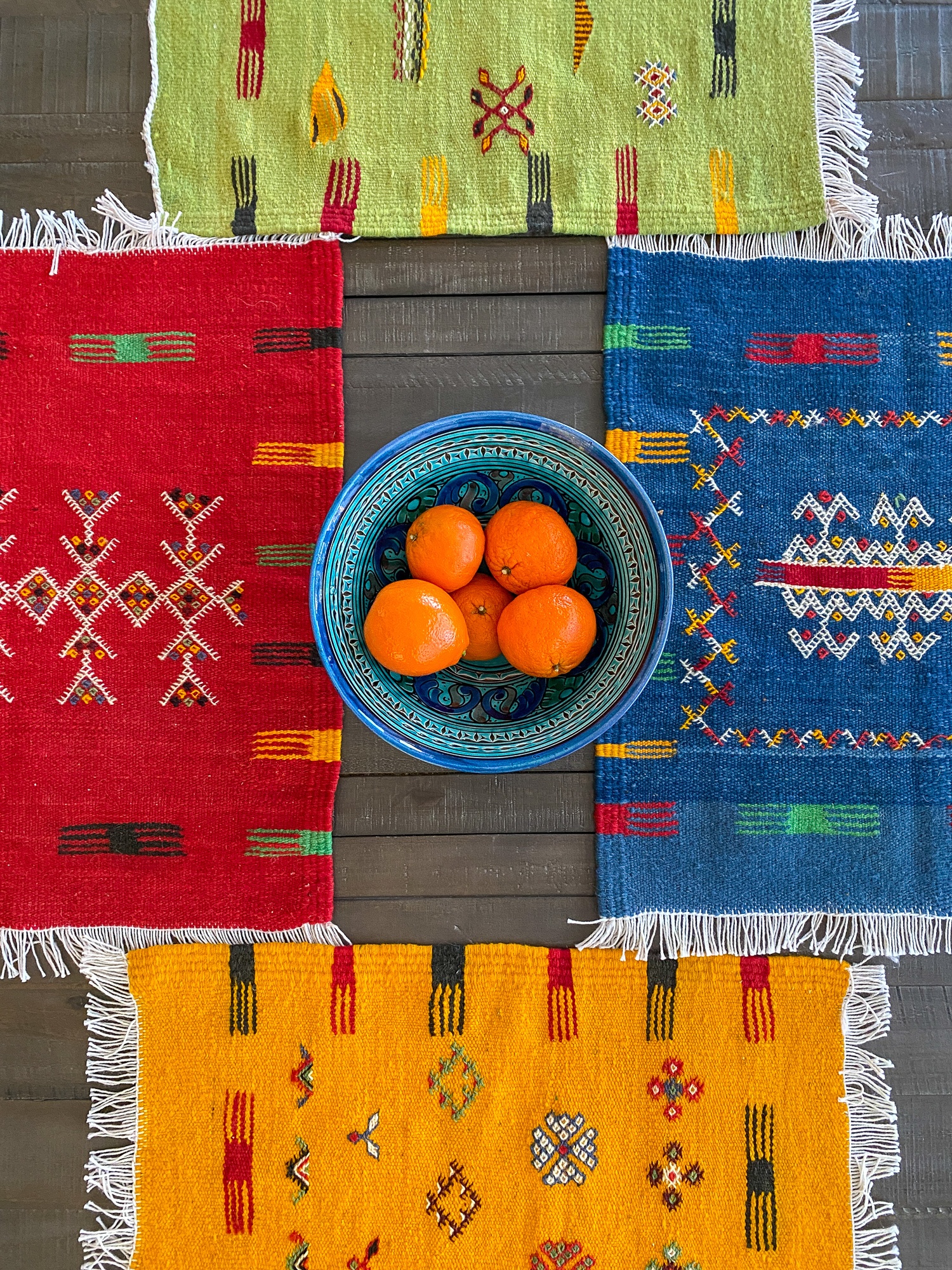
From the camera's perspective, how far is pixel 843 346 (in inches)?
37.5

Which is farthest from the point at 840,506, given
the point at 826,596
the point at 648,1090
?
the point at 648,1090

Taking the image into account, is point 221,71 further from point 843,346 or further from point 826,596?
point 826,596

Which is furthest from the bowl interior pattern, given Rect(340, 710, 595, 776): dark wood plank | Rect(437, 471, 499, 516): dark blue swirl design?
Rect(340, 710, 595, 776): dark wood plank

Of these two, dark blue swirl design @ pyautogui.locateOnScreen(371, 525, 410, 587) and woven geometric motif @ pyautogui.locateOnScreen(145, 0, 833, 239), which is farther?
woven geometric motif @ pyautogui.locateOnScreen(145, 0, 833, 239)

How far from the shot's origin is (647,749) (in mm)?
938

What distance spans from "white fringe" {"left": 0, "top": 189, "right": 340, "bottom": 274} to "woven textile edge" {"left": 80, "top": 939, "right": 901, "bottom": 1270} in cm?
84

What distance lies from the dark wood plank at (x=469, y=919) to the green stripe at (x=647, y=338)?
0.66 meters

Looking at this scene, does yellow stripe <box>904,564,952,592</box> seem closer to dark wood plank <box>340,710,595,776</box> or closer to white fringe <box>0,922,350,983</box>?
dark wood plank <box>340,710,595,776</box>

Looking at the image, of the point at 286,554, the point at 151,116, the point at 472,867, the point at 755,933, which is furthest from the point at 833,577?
the point at 151,116

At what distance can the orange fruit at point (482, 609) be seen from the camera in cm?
79

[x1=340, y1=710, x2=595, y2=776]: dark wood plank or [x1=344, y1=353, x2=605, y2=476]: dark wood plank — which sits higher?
[x1=344, y1=353, x2=605, y2=476]: dark wood plank

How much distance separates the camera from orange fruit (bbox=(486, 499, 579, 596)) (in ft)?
2.51

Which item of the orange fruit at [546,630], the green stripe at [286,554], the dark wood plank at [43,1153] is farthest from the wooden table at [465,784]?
the orange fruit at [546,630]

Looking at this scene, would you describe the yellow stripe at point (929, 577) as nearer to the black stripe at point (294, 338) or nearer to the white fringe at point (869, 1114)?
the white fringe at point (869, 1114)
